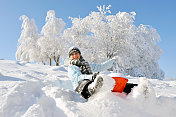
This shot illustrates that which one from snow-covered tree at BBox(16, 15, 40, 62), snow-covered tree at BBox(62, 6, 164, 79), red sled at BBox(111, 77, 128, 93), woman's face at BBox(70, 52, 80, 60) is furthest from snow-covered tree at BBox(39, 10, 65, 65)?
red sled at BBox(111, 77, 128, 93)

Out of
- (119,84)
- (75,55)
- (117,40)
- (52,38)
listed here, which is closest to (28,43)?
(52,38)

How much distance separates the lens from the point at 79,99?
1688mm

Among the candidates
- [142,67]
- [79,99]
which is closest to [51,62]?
[142,67]

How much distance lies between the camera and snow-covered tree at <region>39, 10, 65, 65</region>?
1343 centimetres

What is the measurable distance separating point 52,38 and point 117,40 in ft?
21.6

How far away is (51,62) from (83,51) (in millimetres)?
6681

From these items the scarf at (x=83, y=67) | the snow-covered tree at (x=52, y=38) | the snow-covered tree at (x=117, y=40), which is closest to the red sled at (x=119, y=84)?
the scarf at (x=83, y=67)

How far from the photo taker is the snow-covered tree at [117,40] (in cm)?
1028

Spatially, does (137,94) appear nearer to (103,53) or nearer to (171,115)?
(171,115)

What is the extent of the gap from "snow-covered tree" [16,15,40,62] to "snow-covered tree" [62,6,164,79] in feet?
18.0

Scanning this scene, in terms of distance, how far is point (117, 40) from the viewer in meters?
10.5

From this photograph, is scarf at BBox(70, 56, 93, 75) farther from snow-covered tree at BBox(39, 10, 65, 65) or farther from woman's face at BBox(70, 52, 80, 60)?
snow-covered tree at BBox(39, 10, 65, 65)

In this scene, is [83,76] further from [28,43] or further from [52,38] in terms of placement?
[28,43]

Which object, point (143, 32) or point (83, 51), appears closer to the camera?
point (83, 51)
